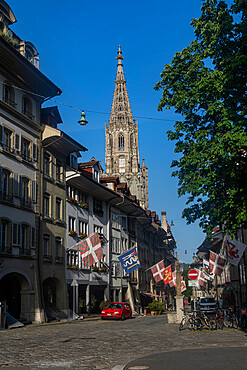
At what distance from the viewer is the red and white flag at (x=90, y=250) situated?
3122cm

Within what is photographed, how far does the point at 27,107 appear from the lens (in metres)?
32.7

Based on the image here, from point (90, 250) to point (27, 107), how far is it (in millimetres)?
11625

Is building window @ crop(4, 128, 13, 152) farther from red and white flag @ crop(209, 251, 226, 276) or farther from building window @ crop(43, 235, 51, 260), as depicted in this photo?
red and white flag @ crop(209, 251, 226, 276)

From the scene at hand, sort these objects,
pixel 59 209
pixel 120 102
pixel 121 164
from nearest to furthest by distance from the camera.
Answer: pixel 59 209
pixel 121 164
pixel 120 102

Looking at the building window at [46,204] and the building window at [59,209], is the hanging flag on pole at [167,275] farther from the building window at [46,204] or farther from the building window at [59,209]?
the building window at [46,204]

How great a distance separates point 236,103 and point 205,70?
226 centimetres

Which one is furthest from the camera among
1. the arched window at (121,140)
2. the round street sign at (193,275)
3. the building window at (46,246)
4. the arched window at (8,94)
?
the arched window at (121,140)

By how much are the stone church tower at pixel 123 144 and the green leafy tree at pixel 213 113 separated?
373 ft

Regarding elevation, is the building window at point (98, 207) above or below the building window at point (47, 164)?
below

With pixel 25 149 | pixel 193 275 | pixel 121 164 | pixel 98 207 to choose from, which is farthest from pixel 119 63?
pixel 193 275

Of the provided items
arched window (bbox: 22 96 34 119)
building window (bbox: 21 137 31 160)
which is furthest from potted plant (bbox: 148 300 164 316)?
arched window (bbox: 22 96 34 119)

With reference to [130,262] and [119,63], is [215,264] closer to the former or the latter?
[130,262]

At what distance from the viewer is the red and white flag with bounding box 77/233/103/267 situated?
3122 cm

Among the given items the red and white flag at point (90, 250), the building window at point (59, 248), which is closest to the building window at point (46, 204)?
the building window at point (59, 248)
